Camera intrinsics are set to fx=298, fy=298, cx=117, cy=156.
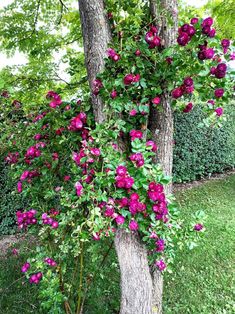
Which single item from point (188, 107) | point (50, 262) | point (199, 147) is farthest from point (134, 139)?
point (199, 147)

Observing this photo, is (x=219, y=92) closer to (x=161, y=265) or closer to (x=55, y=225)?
(x=161, y=265)

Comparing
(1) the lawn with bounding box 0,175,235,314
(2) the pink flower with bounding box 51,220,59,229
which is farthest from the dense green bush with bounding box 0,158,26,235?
(2) the pink flower with bounding box 51,220,59,229

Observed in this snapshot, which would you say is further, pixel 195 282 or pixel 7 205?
pixel 7 205

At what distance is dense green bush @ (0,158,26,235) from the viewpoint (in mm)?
4742

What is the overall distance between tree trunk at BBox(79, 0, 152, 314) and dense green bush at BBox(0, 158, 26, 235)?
320 cm

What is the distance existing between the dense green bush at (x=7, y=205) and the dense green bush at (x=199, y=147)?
3232 mm

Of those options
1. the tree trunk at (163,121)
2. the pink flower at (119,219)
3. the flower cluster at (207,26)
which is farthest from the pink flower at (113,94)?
the pink flower at (119,219)

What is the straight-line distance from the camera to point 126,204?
1.53 m

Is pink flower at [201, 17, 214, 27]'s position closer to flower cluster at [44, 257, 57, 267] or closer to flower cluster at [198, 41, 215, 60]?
flower cluster at [198, 41, 215, 60]

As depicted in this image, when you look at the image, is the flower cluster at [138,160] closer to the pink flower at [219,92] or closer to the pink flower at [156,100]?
the pink flower at [156,100]

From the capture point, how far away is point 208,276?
321 centimetres

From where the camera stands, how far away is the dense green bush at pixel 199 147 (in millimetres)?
6383

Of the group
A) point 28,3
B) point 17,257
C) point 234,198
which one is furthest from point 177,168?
point 28,3

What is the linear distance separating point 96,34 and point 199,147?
17.7 feet
